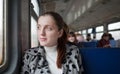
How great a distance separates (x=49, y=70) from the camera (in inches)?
59.9

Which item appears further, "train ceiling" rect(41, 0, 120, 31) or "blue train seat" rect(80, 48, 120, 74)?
"train ceiling" rect(41, 0, 120, 31)

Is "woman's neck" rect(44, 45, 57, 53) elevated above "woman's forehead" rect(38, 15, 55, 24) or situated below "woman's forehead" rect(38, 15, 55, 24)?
below

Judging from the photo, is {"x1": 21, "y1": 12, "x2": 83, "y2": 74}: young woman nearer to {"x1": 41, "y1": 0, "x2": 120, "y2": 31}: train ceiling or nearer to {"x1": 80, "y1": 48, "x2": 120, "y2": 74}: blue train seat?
{"x1": 80, "y1": 48, "x2": 120, "y2": 74}: blue train seat

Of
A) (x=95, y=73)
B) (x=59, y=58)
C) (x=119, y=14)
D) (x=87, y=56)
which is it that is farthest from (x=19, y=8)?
(x=119, y=14)

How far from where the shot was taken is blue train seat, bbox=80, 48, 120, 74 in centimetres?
180

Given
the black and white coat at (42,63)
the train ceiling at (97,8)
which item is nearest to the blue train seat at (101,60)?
the black and white coat at (42,63)

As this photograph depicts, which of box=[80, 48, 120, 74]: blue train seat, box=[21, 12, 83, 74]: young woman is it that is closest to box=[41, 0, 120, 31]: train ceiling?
box=[80, 48, 120, 74]: blue train seat

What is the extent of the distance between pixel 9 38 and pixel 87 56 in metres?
0.59

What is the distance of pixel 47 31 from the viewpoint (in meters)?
1.53

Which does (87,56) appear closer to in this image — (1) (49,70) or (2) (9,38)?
(1) (49,70)

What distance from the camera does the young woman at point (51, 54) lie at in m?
1.53

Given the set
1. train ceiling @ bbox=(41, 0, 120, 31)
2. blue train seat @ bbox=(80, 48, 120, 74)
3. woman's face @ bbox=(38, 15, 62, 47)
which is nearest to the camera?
woman's face @ bbox=(38, 15, 62, 47)

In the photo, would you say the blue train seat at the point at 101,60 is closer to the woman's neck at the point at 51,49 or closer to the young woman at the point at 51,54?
the young woman at the point at 51,54

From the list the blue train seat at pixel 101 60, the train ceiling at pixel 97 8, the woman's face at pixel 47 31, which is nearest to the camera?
the woman's face at pixel 47 31
